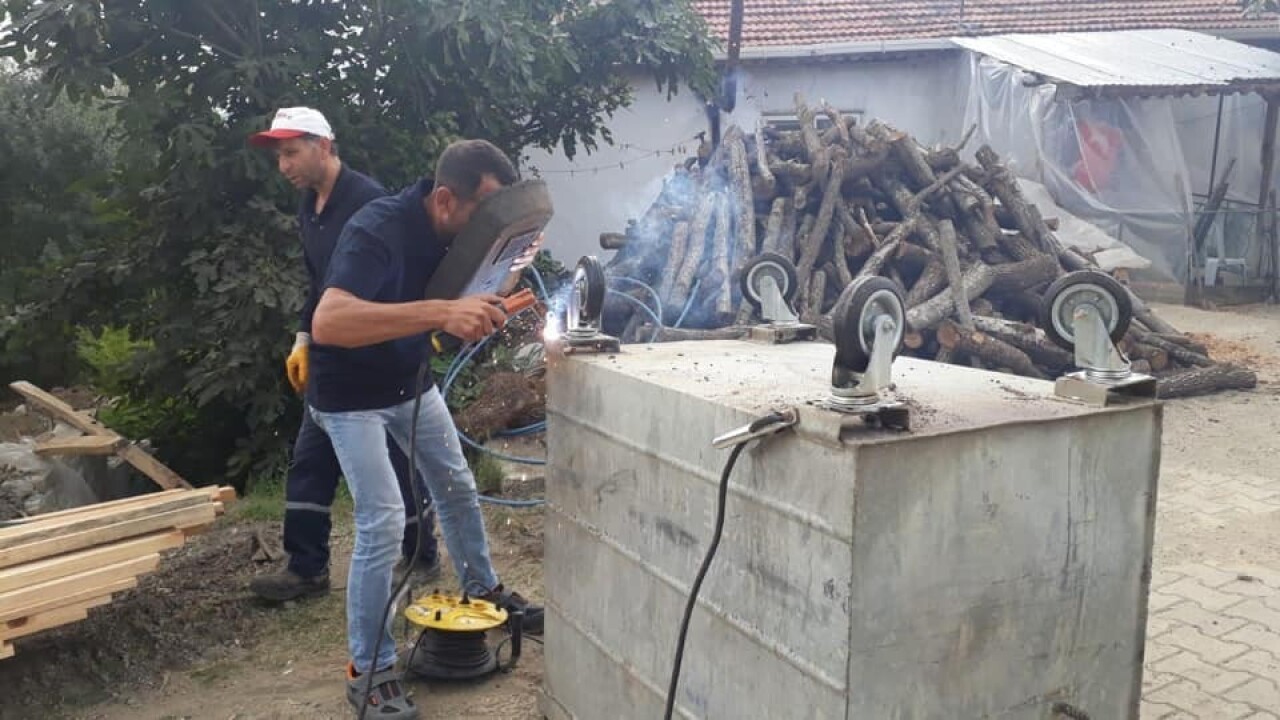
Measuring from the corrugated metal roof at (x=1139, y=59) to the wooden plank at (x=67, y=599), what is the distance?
11.8 m

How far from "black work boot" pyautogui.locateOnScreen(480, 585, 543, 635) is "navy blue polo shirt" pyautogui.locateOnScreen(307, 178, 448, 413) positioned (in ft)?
3.00

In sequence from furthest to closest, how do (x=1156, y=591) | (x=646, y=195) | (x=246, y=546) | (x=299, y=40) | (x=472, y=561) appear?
(x=646, y=195), (x=299, y=40), (x=246, y=546), (x=1156, y=591), (x=472, y=561)

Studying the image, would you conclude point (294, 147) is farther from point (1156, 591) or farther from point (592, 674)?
point (1156, 591)

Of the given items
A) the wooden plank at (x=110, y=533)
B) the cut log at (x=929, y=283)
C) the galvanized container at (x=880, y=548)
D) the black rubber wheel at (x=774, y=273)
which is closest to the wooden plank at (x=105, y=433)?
the wooden plank at (x=110, y=533)

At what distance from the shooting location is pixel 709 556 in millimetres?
2297

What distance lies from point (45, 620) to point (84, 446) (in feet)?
10.1

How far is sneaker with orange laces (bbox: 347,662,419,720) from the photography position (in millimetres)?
3332

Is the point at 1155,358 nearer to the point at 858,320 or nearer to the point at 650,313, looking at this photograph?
the point at 650,313

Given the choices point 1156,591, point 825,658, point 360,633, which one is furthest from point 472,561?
point 1156,591

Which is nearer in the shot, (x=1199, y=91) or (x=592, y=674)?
(x=592, y=674)

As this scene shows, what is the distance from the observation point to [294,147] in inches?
157

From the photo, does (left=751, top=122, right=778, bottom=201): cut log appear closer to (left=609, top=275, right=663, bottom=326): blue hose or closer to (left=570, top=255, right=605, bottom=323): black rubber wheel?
(left=609, top=275, right=663, bottom=326): blue hose

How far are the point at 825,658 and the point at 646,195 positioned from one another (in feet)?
40.2

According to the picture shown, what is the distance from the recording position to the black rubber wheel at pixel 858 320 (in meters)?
2.09
